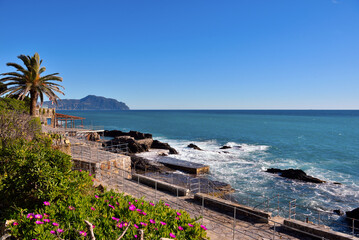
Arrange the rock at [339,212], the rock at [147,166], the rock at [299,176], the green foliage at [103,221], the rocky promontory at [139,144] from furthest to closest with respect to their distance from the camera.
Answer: the rocky promontory at [139,144] → the rock at [147,166] → the rock at [299,176] → the rock at [339,212] → the green foliage at [103,221]

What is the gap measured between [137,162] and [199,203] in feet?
59.2

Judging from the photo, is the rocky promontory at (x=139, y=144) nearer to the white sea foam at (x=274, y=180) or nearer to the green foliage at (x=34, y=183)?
the white sea foam at (x=274, y=180)

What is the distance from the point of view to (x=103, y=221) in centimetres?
512

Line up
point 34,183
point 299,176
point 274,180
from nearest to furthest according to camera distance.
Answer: point 34,183
point 274,180
point 299,176

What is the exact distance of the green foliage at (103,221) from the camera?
4719mm

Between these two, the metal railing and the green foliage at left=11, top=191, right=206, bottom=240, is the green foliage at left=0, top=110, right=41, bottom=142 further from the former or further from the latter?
the green foliage at left=11, top=191, right=206, bottom=240

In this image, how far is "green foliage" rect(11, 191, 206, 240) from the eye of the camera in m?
4.72

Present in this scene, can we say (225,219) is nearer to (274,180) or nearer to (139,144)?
(274,180)

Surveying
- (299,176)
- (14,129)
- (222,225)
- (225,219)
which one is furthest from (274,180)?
(14,129)

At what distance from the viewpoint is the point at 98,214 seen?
5.66 m

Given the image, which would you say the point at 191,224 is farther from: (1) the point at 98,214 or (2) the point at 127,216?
(1) the point at 98,214

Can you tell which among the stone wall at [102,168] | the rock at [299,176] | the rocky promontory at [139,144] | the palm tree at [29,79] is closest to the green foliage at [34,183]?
the stone wall at [102,168]

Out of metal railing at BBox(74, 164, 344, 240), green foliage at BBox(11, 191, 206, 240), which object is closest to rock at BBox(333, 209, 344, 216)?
metal railing at BBox(74, 164, 344, 240)

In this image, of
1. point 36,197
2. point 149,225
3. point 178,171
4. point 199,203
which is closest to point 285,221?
point 199,203
